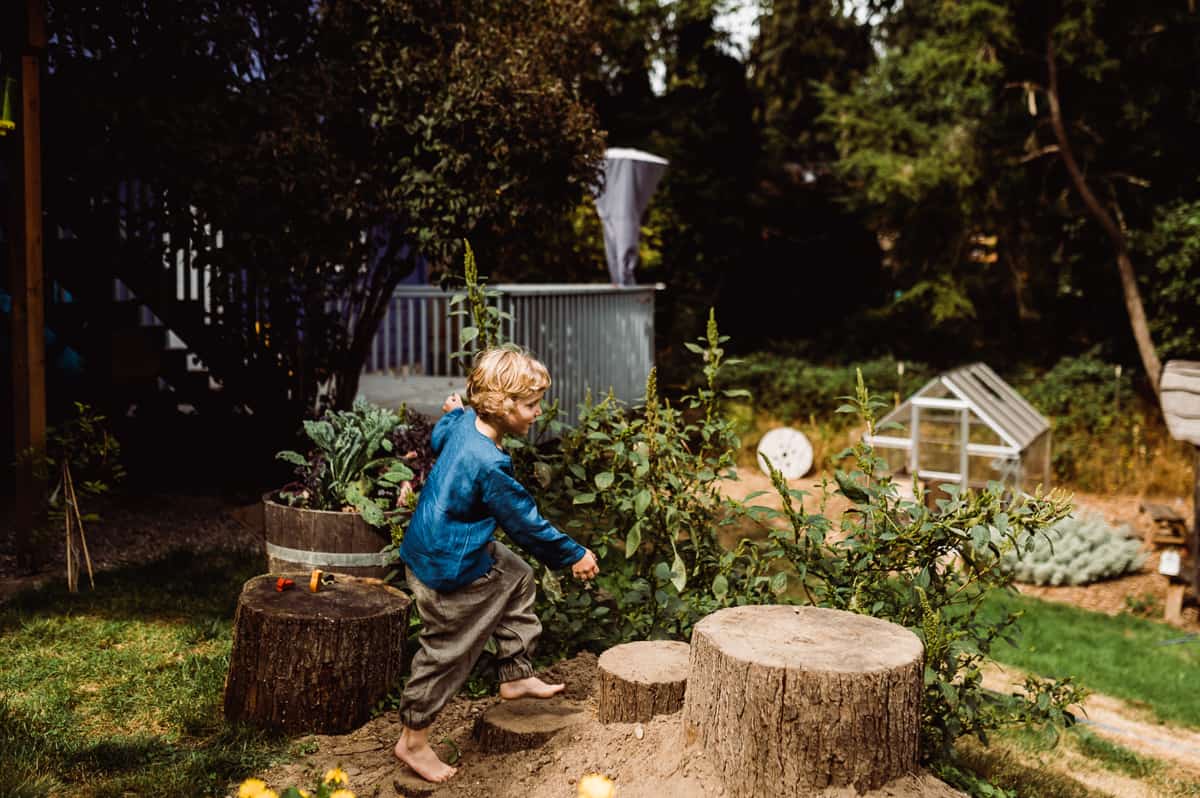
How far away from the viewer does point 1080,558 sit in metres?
9.59

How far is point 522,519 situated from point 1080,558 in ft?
24.9

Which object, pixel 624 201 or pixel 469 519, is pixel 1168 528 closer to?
pixel 624 201

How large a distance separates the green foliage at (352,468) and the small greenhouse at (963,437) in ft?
20.8

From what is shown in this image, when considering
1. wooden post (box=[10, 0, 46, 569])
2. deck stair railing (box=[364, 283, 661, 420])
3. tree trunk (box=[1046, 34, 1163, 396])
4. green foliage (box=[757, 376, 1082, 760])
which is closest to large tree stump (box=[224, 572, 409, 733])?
green foliage (box=[757, 376, 1082, 760])

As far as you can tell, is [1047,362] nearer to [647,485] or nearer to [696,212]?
[696,212]

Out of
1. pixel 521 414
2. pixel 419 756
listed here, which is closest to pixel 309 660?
pixel 419 756

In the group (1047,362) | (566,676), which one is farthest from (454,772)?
(1047,362)

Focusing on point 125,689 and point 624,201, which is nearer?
point 125,689

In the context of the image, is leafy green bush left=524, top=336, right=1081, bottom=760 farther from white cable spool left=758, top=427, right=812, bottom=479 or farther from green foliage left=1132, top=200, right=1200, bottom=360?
green foliage left=1132, top=200, right=1200, bottom=360

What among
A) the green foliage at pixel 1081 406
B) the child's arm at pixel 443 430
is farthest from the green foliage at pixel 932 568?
the green foliage at pixel 1081 406

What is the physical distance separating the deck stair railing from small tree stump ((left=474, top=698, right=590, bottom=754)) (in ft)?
18.4

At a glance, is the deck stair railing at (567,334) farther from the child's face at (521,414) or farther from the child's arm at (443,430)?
the child's face at (521,414)

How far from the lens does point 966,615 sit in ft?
12.6

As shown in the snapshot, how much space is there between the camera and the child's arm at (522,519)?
137 inches
